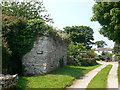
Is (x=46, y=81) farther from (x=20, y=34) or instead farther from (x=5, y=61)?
(x=20, y=34)

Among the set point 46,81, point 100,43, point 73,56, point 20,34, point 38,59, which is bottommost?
point 46,81

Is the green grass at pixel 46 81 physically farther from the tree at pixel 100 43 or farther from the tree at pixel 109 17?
the tree at pixel 100 43

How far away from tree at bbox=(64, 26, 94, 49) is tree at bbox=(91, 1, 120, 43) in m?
32.8

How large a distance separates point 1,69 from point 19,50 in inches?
86.1

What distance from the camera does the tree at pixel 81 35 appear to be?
153ft

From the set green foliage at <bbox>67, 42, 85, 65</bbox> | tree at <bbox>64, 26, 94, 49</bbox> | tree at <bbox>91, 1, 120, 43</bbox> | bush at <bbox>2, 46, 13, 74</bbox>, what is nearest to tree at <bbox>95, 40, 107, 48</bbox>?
tree at <bbox>64, 26, 94, 49</bbox>

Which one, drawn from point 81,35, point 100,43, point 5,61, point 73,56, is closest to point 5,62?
point 5,61

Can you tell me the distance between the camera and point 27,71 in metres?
10.6

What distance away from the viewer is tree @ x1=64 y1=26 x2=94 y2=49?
4672cm

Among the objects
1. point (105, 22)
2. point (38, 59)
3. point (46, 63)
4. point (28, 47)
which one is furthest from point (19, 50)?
point (105, 22)

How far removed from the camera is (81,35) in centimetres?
4728

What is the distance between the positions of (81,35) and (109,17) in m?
36.5

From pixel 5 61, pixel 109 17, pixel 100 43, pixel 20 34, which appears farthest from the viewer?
pixel 100 43

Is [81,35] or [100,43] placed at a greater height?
[81,35]
